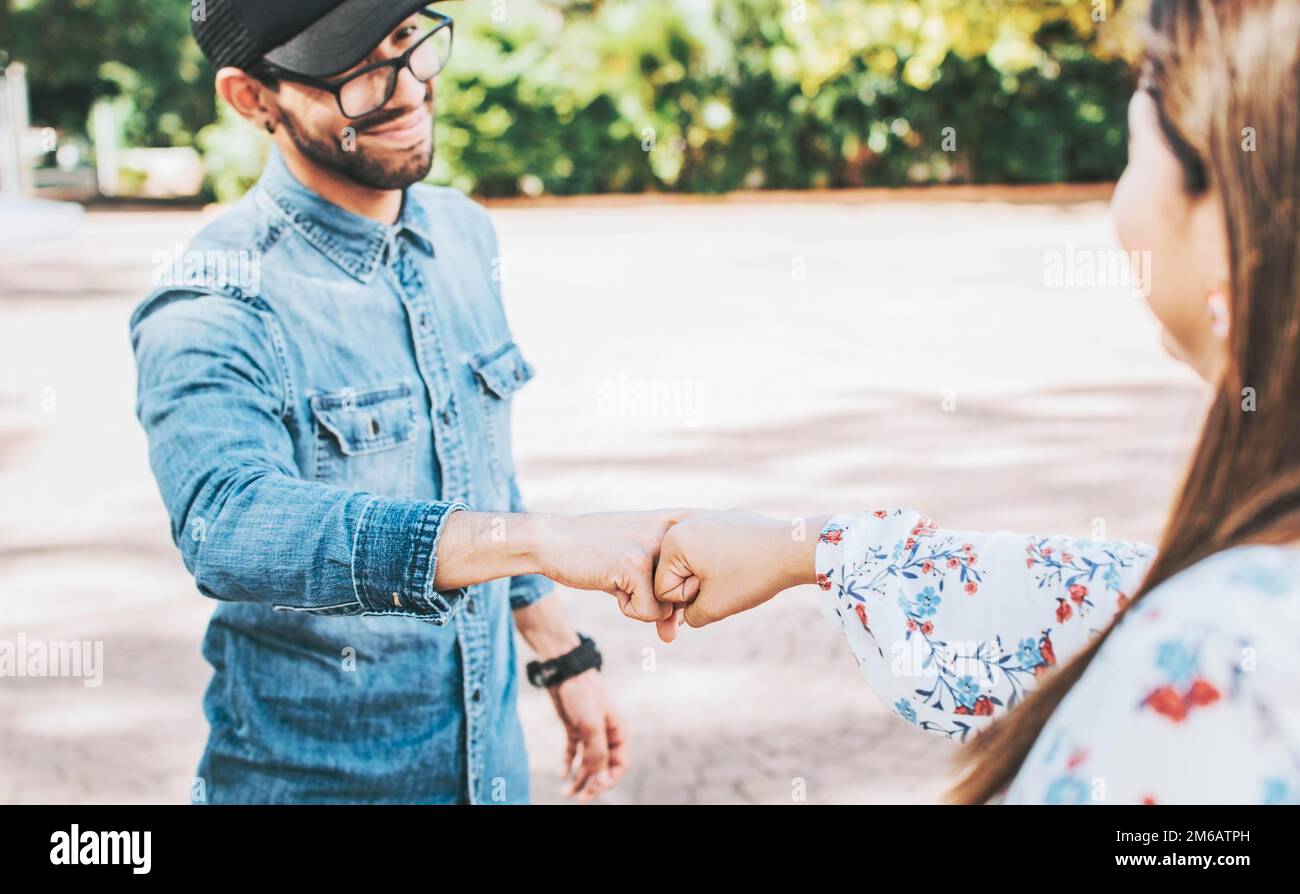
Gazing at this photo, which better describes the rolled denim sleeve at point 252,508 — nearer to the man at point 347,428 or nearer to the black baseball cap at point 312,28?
the man at point 347,428

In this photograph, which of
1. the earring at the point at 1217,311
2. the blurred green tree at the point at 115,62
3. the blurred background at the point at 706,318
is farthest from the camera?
the blurred green tree at the point at 115,62

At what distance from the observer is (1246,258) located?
117 cm

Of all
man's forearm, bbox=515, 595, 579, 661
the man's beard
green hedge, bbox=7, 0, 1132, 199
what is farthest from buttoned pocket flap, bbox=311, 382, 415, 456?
green hedge, bbox=7, 0, 1132, 199

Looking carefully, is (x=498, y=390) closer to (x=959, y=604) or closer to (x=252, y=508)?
(x=252, y=508)

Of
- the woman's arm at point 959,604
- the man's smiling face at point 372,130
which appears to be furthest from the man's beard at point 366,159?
the woman's arm at point 959,604

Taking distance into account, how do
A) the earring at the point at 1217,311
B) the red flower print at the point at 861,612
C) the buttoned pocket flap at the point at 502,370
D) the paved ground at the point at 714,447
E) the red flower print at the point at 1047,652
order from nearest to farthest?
1. the earring at the point at 1217,311
2. the red flower print at the point at 1047,652
3. the red flower print at the point at 861,612
4. the buttoned pocket flap at the point at 502,370
5. the paved ground at the point at 714,447

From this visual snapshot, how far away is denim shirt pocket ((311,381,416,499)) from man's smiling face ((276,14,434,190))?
35 cm

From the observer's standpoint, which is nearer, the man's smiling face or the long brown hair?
the long brown hair

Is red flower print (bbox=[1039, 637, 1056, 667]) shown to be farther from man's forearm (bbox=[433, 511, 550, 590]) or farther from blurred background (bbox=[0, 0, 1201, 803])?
man's forearm (bbox=[433, 511, 550, 590])

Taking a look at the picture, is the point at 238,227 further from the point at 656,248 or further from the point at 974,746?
the point at 656,248

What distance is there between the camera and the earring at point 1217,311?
1.24 metres

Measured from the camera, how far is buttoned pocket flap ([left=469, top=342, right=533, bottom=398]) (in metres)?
2.41

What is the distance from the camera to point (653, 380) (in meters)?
9.82

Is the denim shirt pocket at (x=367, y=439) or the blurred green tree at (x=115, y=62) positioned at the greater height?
the blurred green tree at (x=115, y=62)
